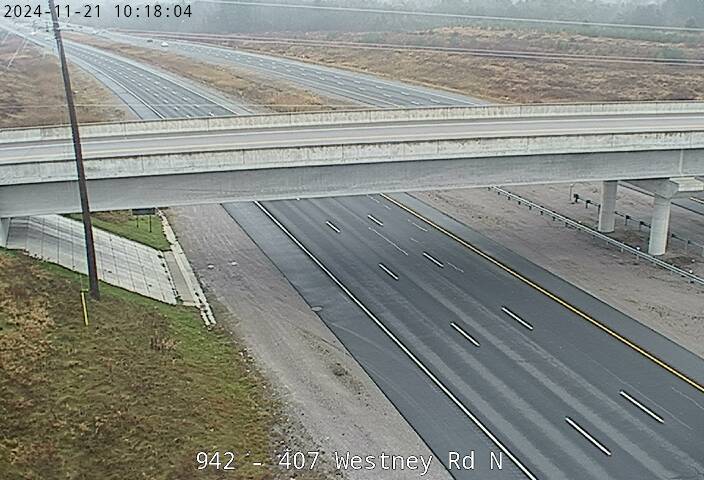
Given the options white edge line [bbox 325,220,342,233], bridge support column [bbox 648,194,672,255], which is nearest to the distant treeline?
white edge line [bbox 325,220,342,233]

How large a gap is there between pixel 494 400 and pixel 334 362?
18.9 ft

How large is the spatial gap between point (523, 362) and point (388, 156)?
36.7 feet

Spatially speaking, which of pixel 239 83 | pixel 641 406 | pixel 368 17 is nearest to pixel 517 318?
pixel 641 406

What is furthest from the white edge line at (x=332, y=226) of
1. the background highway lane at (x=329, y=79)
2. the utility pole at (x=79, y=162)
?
the background highway lane at (x=329, y=79)

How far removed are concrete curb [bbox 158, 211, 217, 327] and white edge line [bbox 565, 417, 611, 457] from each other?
13.7 m

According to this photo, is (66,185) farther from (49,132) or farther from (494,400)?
(494,400)

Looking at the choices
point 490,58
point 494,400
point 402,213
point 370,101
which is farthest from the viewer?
point 490,58

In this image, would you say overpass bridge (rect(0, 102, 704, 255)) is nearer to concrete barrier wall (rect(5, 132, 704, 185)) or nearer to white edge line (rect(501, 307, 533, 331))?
concrete barrier wall (rect(5, 132, 704, 185))

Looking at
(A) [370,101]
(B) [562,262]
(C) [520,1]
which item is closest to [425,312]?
(B) [562,262]

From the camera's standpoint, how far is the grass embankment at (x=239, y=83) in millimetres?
75938

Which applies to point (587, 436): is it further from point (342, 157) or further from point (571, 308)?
point (342, 157)

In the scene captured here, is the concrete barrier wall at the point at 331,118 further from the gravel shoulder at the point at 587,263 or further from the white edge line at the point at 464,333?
the white edge line at the point at 464,333

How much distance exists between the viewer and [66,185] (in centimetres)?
Result: 2952

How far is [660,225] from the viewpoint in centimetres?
3738
